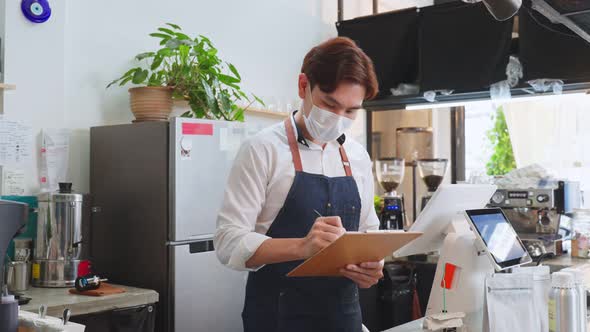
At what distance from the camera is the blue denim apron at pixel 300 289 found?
195cm

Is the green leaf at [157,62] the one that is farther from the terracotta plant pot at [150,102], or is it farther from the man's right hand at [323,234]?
the man's right hand at [323,234]

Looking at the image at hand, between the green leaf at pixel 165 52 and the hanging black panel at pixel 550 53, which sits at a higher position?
the hanging black panel at pixel 550 53

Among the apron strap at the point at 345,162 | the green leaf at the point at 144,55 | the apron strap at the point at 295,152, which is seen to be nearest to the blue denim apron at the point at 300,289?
the apron strap at the point at 295,152

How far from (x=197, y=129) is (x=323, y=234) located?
5.21 feet

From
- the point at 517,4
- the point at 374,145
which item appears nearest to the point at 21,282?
the point at 517,4

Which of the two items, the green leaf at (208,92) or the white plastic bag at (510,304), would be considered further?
the green leaf at (208,92)

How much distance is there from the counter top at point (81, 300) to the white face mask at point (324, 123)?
A: 1.23 metres

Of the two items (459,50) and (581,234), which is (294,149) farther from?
(459,50)

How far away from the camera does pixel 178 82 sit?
3.30m

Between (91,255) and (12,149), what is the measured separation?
2.24 ft

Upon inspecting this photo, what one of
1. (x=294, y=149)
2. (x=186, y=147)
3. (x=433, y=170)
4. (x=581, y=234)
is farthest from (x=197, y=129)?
(x=581, y=234)

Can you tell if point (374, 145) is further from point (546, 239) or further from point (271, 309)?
point (271, 309)

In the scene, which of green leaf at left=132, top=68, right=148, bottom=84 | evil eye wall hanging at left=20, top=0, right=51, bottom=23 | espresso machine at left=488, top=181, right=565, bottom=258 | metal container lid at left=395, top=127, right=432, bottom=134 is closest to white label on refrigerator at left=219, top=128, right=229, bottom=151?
green leaf at left=132, top=68, right=148, bottom=84

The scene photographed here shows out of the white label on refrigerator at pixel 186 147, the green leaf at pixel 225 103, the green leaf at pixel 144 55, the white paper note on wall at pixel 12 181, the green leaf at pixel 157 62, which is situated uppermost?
the green leaf at pixel 144 55
